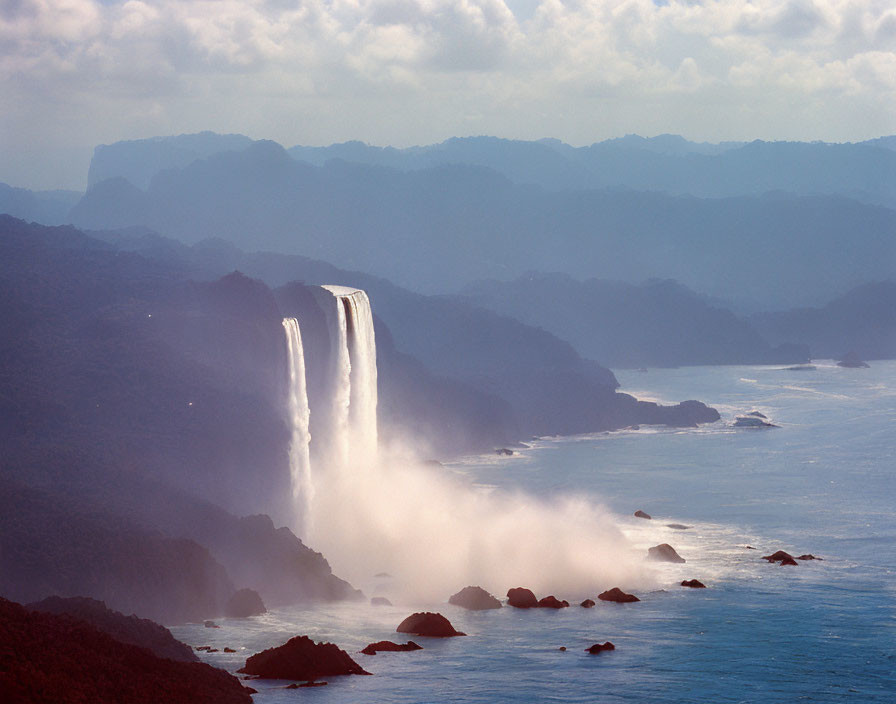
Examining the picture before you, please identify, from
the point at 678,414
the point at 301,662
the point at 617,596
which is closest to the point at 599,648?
the point at 617,596

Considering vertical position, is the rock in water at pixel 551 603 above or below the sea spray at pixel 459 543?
below

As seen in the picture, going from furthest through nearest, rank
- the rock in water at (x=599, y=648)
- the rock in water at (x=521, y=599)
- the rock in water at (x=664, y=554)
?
the rock in water at (x=664, y=554) < the rock in water at (x=521, y=599) < the rock in water at (x=599, y=648)

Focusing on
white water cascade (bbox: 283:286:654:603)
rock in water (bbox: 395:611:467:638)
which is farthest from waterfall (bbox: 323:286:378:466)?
rock in water (bbox: 395:611:467:638)

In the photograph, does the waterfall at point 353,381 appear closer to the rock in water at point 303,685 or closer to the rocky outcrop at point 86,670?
the rock in water at point 303,685

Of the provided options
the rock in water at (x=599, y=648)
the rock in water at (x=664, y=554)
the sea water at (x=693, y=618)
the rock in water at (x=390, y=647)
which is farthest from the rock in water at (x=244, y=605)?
the rock in water at (x=664, y=554)

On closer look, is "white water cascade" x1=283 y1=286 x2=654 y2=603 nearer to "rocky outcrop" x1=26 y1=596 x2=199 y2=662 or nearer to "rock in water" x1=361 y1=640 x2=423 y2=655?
"rock in water" x1=361 y1=640 x2=423 y2=655

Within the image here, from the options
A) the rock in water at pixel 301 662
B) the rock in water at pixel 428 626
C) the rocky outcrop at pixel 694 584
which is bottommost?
the rock in water at pixel 301 662

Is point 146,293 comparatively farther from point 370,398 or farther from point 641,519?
point 641,519
